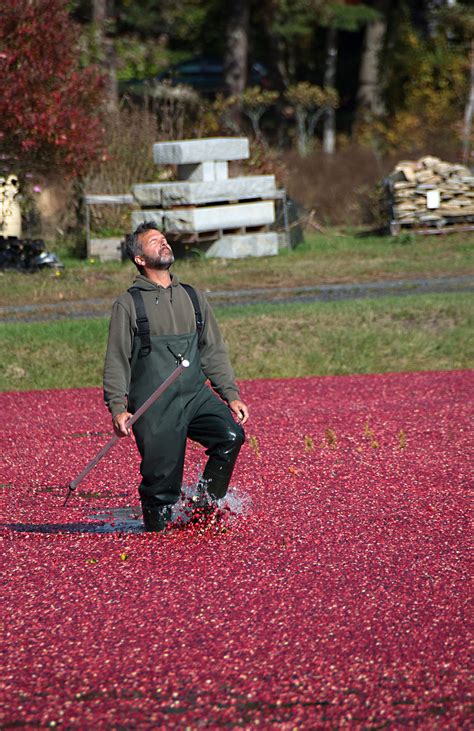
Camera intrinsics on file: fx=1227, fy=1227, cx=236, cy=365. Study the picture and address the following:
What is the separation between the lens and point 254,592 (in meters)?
5.48

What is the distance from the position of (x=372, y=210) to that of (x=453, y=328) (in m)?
10.9

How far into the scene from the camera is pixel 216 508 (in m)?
6.54

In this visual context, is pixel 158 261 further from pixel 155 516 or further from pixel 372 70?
pixel 372 70

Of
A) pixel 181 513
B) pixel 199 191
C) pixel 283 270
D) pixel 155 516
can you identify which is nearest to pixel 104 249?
pixel 199 191

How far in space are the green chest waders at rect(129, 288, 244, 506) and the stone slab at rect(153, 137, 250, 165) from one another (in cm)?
1320

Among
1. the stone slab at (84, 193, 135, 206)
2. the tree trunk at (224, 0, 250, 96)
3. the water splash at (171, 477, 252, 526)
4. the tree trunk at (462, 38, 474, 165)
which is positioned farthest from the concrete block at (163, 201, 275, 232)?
the tree trunk at (224, 0, 250, 96)

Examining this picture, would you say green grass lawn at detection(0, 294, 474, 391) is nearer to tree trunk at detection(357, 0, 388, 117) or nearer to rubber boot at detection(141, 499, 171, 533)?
rubber boot at detection(141, 499, 171, 533)

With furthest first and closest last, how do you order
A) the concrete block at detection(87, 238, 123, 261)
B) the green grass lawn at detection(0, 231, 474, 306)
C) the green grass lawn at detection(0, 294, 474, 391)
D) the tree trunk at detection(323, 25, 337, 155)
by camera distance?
the tree trunk at detection(323, 25, 337, 155) → the concrete block at detection(87, 238, 123, 261) → the green grass lawn at detection(0, 231, 474, 306) → the green grass lawn at detection(0, 294, 474, 391)

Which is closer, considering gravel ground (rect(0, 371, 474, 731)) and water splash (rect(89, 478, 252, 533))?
gravel ground (rect(0, 371, 474, 731))

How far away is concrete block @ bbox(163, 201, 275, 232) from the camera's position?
19.0 m

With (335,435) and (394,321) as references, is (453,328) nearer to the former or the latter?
(394,321)

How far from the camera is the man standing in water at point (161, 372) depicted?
242 inches

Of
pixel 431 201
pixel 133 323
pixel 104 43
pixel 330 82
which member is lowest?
pixel 431 201

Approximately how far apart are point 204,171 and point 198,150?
0.38 meters
